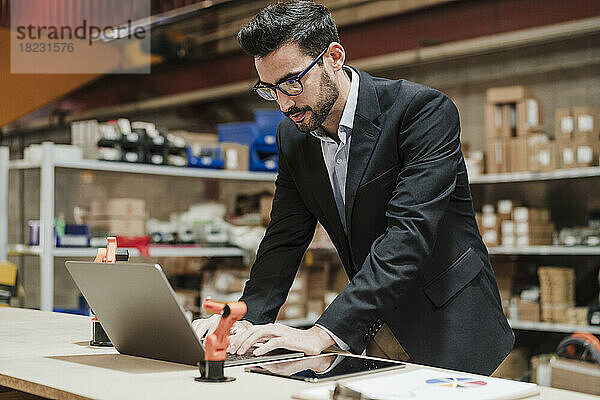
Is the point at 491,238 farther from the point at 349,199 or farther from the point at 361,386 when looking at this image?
the point at 361,386

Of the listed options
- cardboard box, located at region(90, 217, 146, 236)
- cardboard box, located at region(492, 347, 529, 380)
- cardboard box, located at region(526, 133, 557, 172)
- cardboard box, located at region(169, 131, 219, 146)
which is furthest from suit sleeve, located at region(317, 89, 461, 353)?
cardboard box, located at region(492, 347, 529, 380)

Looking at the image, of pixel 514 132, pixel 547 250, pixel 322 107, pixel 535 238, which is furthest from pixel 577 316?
pixel 322 107

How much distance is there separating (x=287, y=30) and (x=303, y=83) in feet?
0.44

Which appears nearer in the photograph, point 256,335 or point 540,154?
point 256,335

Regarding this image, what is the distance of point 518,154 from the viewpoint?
4.96m

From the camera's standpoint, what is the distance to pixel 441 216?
1.80m

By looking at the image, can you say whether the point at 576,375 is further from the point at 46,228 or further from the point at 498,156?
the point at 498,156

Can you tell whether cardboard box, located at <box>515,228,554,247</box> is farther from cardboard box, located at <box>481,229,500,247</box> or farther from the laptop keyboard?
the laptop keyboard

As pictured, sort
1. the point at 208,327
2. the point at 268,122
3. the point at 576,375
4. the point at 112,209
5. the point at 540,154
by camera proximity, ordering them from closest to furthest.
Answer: the point at 576,375, the point at 208,327, the point at 112,209, the point at 540,154, the point at 268,122

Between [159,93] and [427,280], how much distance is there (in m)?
6.83

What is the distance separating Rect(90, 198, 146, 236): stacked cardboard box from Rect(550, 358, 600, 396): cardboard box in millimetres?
3816

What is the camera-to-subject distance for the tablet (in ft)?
4.36

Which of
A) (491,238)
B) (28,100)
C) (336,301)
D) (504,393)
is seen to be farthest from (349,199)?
(28,100)

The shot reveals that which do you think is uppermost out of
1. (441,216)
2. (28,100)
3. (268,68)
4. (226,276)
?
(28,100)
